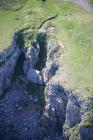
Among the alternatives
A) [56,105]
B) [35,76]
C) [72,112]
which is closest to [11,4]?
[35,76]

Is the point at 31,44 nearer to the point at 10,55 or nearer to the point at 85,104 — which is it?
the point at 10,55

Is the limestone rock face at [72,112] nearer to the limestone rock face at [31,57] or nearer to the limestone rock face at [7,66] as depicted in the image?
A: the limestone rock face at [7,66]

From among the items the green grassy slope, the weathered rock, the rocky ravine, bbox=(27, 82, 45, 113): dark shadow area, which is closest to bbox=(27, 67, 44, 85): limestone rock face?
the rocky ravine

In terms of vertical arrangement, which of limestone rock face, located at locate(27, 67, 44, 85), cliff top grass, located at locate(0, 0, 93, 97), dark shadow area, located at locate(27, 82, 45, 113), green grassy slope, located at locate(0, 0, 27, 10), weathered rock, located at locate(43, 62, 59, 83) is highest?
green grassy slope, located at locate(0, 0, 27, 10)

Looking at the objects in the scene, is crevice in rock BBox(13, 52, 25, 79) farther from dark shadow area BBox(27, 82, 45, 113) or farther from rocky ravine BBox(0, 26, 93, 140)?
dark shadow area BBox(27, 82, 45, 113)

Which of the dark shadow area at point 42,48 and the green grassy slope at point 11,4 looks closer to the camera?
the dark shadow area at point 42,48

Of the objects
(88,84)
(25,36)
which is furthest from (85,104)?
(25,36)

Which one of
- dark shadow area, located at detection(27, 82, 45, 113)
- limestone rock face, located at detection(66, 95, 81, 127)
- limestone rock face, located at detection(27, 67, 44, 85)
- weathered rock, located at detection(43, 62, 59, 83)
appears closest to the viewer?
limestone rock face, located at detection(66, 95, 81, 127)

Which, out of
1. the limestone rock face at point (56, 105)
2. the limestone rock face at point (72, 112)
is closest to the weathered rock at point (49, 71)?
the limestone rock face at point (56, 105)
